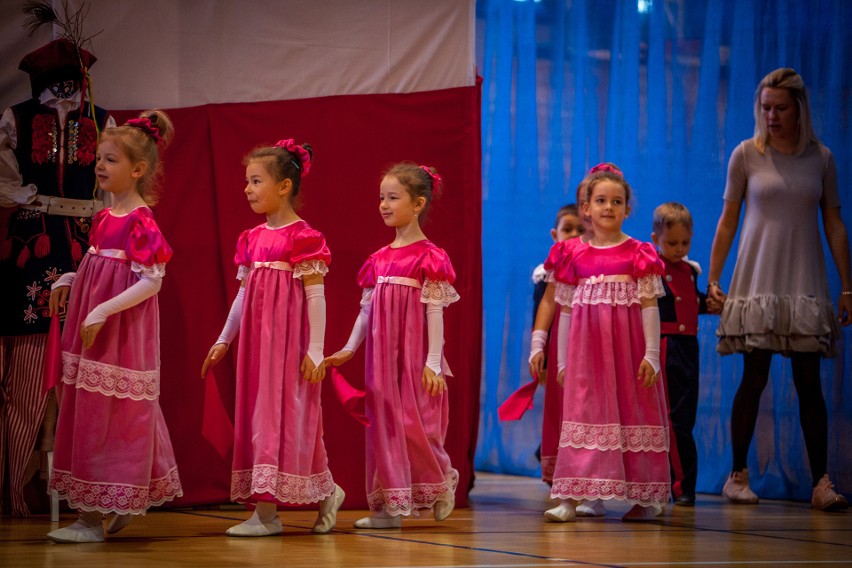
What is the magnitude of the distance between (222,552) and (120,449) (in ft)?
1.98

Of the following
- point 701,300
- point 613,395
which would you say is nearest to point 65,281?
point 613,395

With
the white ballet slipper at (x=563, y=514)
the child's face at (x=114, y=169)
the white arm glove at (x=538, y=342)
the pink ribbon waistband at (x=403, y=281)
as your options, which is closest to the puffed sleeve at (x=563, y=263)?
the white arm glove at (x=538, y=342)

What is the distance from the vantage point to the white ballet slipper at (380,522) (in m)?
4.50

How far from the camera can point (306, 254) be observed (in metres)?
4.27

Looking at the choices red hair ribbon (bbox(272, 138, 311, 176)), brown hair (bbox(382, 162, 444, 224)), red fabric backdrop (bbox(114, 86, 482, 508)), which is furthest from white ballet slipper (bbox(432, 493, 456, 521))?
red hair ribbon (bbox(272, 138, 311, 176))

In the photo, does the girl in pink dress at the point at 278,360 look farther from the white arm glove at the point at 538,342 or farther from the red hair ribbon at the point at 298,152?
the white arm glove at the point at 538,342

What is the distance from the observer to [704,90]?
654 cm

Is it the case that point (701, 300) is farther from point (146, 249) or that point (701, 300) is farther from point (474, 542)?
point (146, 249)

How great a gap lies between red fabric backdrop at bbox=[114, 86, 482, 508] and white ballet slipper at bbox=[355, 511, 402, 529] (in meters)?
0.74

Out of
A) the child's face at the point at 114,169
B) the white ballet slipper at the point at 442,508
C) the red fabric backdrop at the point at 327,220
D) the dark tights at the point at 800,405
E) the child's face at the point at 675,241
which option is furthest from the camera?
the child's face at the point at 675,241

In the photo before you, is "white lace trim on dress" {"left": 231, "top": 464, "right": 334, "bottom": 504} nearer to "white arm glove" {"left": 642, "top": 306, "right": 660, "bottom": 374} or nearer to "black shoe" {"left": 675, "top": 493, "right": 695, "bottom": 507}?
"white arm glove" {"left": 642, "top": 306, "right": 660, "bottom": 374}

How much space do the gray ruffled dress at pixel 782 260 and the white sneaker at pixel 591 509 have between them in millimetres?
1248

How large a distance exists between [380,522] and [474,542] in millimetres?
655

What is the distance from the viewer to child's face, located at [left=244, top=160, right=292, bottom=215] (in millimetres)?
4340
